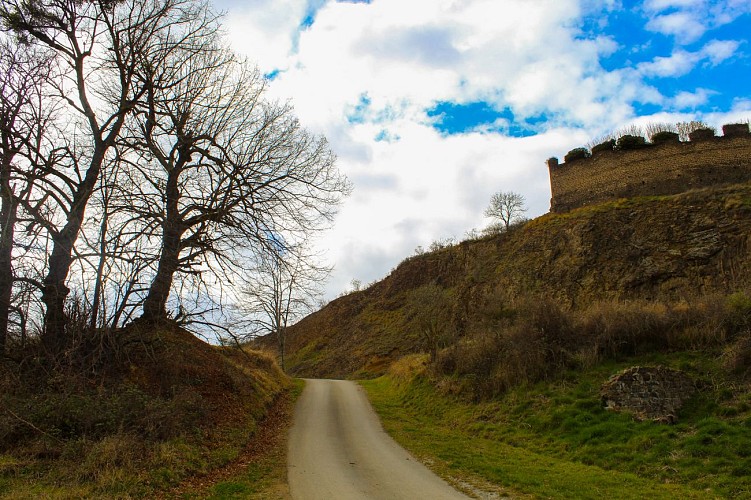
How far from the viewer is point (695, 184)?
97.3ft

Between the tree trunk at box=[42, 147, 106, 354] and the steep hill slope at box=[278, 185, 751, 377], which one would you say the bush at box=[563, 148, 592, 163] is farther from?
the tree trunk at box=[42, 147, 106, 354]

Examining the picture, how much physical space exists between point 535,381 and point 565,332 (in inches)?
86.5

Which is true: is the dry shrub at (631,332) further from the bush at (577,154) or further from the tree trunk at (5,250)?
the bush at (577,154)

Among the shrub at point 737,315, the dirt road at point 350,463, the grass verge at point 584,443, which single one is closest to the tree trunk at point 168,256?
the dirt road at point 350,463

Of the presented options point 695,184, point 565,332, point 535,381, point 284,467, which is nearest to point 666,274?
point 695,184

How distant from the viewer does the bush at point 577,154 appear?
114 ft

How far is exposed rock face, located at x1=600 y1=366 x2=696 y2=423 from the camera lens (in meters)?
11.8

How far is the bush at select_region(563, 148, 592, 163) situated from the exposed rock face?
2505 centimetres

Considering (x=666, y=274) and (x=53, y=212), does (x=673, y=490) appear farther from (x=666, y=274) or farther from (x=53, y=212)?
(x=666, y=274)

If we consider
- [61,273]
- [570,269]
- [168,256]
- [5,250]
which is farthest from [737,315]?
[5,250]

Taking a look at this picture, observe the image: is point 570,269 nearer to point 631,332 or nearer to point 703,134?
point 703,134

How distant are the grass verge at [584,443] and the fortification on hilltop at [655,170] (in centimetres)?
2036

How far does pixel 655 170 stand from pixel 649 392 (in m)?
23.8

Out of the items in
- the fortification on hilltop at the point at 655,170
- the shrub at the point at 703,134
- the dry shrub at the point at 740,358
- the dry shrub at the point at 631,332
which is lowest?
the dry shrub at the point at 740,358
